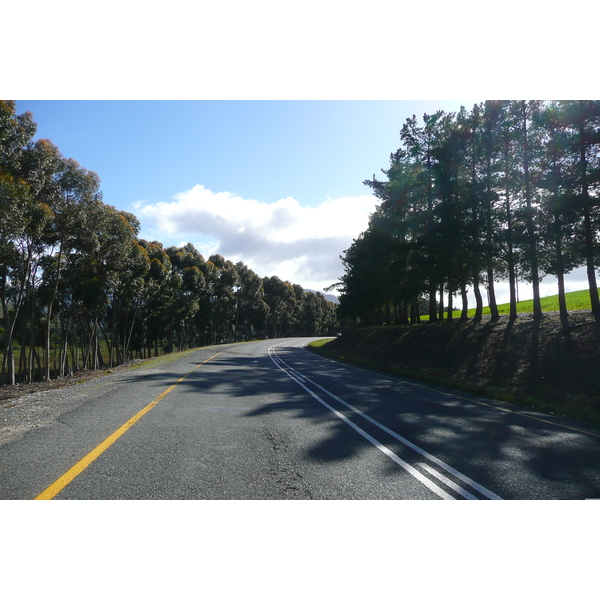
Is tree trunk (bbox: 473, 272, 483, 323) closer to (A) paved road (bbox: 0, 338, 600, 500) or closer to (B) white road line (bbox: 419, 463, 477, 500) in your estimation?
(A) paved road (bbox: 0, 338, 600, 500)

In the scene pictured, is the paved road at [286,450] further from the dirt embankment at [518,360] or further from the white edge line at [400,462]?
the dirt embankment at [518,360]

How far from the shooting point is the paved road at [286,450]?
4.02 meters

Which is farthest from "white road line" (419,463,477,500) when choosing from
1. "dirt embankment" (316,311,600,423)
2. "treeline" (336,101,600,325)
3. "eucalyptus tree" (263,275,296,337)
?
"eucalyptus tree" (263,275,296,337)

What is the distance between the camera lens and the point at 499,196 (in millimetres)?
20328

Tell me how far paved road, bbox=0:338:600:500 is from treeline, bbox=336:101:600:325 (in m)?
10.6

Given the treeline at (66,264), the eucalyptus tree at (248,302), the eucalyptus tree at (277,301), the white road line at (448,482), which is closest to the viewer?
the white road line at (448,482)

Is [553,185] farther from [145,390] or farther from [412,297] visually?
[145,390]

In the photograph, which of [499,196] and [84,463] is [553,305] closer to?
[499,196]

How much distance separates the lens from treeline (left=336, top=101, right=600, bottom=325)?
16016 millimetres

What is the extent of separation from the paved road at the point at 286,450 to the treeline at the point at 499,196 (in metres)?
10.6

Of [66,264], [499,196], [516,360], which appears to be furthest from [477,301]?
[66,264]

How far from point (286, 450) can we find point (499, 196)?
19.5 meters

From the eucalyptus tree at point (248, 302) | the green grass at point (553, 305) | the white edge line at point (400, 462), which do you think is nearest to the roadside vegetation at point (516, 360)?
the white edge line at point (400, 462)

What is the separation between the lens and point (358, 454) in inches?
207
